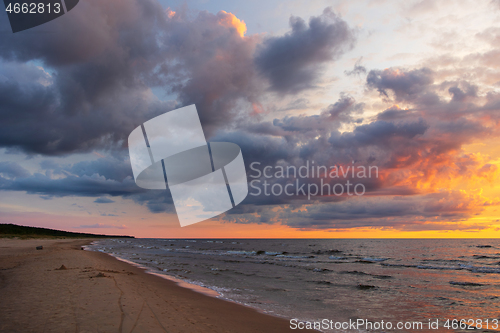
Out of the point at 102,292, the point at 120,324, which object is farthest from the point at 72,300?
the point at 120,324

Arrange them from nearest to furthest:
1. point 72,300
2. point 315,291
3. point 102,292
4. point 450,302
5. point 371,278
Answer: point 72,300
point 102,292
point 450,302
point 315,291
point 371,278

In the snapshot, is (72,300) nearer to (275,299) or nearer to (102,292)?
(102,292)

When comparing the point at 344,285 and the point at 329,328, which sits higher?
the point at 329,328

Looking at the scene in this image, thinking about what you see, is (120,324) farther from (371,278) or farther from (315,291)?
(371,278)

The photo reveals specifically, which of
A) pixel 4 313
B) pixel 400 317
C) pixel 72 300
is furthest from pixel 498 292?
pixel 4 313

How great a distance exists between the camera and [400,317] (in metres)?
11.2

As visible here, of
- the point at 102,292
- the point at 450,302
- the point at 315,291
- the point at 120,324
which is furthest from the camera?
the point at 315,291

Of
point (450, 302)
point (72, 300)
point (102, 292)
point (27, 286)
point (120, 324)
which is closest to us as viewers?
point (120, 324)

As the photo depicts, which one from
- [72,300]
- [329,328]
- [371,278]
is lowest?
[371,278]

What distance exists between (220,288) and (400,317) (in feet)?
32.6

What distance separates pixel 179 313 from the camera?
31.3 ft

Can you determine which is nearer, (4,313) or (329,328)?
(4,313)

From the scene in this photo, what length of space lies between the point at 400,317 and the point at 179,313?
880 cm

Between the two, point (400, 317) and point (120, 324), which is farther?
point (400, 317)
